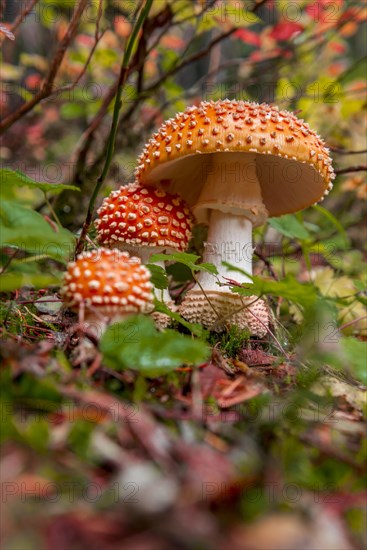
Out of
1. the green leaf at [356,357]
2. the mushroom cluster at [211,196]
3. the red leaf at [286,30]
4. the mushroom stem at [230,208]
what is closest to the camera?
the green leaf at [356,357]

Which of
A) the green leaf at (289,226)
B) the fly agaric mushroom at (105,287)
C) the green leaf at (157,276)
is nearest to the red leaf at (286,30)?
the green leaf at (289,226)

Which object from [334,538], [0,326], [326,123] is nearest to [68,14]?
[326,123]

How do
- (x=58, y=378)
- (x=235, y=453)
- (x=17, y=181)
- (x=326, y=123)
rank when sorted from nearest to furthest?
(x=235, y=453), (x=58, y=378), (x=17, y=181), (x=326, y=123)

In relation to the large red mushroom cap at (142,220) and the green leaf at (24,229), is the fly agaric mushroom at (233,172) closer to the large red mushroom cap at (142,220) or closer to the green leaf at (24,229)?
the large red mushroom cap at (142,220)

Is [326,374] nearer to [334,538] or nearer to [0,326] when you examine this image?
[334,538]

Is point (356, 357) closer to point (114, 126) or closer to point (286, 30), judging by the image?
point (114, 126)

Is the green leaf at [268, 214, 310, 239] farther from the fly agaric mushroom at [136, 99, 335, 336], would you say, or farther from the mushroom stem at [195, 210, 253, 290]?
the mushroom stem at [195, 210, 253, 290]

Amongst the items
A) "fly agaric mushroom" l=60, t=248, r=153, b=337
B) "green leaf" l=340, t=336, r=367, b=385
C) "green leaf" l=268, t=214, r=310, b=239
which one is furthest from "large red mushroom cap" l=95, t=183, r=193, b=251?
"green leaf" l=340, t=336, r=367, b=385
